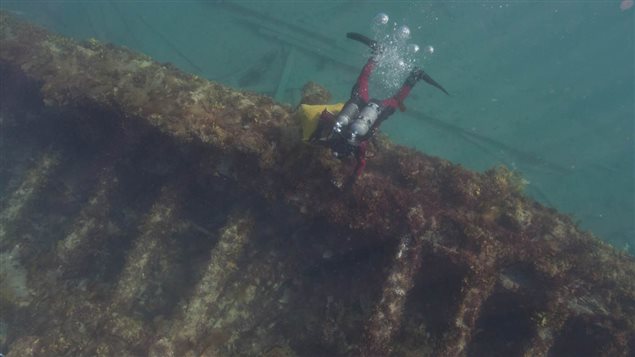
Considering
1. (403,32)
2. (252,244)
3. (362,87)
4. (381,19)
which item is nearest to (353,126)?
(362,87)

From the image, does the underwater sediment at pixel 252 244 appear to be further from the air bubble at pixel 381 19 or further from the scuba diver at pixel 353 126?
the air bubble at pixel 381 19

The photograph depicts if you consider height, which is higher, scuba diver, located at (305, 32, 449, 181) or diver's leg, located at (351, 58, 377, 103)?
diver's leg, located at (351, 58, 377, 103)

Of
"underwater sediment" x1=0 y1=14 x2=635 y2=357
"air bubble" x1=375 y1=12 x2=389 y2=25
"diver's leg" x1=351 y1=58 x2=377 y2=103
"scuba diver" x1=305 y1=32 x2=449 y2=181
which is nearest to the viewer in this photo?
"underwater sediment" x1=0 y1=14 x2=635 y2=357

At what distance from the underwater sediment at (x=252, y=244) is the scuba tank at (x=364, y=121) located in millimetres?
518

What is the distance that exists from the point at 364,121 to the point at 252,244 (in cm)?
282

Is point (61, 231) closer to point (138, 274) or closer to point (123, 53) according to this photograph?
point (138, 274)

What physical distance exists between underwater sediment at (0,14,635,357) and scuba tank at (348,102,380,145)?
52 cm

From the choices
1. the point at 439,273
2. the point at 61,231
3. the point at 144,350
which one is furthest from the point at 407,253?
the point at 61,231

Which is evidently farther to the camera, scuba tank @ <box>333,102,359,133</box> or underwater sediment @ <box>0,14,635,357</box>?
scuba tank @ <box>333,102,359,133</box>

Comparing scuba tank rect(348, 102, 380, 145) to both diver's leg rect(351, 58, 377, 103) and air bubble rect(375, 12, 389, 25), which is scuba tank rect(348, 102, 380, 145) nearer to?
diver's leg rect(351, 58, 377, 103)

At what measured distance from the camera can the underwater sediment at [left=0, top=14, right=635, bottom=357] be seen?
5473mm

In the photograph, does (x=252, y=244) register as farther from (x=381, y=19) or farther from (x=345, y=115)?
(x=381, y=19)

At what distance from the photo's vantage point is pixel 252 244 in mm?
6723

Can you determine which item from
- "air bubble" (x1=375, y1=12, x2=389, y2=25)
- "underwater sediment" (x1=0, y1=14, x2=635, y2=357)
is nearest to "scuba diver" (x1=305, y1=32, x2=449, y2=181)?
"underwater sediment" (x1=0, y1=14, x2=635, y2=357)
